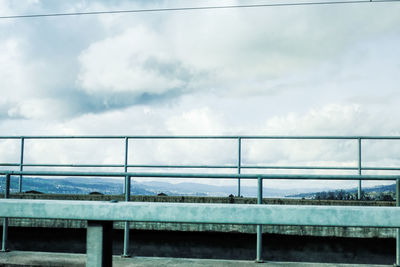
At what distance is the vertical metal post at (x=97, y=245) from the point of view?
1555 millimetres

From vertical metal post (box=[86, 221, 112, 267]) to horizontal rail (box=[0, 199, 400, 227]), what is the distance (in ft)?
0.18

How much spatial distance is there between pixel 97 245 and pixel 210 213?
0.43m

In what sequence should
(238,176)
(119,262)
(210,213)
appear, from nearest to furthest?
(210,213), (238,176), (119,262)

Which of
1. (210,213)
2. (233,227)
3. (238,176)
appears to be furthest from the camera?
(233,227)

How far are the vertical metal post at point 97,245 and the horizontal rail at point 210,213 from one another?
0.06 m

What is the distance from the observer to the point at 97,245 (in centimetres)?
157

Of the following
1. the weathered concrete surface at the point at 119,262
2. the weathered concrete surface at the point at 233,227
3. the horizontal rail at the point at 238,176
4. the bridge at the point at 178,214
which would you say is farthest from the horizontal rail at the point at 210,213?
the weathered concrete surface at the point at 233,227

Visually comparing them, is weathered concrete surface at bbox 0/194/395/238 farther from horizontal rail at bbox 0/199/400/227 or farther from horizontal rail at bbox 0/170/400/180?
horizontal rail at bbox 0/199/400/227

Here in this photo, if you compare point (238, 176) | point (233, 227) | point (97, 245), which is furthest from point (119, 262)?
point (97, 245)

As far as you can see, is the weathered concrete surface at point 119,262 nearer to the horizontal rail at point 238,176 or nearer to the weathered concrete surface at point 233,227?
the horizontal rail at point 238,176

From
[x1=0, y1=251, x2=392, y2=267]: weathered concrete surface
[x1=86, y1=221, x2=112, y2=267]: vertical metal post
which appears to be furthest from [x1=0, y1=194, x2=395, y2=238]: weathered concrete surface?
[x1=86, y1=221, x2=112, y2=267]: vertical metal post

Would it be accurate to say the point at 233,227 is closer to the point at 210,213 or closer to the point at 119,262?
the point at 119,262

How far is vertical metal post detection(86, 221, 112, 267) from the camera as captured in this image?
5.10ft

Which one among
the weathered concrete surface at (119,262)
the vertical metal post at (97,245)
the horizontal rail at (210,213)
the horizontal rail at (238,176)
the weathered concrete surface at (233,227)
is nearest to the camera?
the horizontal rail at (210,213)
